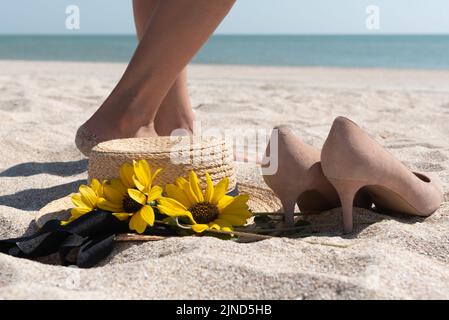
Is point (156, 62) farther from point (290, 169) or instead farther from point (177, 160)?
point (290, 169)

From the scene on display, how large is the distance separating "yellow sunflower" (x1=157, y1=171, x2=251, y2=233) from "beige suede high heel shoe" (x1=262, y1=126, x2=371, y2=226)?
0.34ft

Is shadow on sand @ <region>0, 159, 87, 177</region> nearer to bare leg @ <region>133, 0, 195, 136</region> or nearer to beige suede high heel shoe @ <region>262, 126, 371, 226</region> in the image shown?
bare leg @ <region>133, 0, 195, 136</region>

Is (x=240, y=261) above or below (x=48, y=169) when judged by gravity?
above

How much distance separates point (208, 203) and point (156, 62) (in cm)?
67

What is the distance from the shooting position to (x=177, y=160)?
4.80ft

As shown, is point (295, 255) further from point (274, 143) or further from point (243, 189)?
point (243, 189)

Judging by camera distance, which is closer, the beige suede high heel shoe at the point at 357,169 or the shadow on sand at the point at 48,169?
the beige suede high heel shoe at the point at 357,169

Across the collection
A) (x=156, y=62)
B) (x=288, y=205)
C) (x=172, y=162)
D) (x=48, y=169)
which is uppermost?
(x=156, y=62)

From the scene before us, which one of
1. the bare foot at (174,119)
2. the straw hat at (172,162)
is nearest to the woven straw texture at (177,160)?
the straw hat at (172,162)

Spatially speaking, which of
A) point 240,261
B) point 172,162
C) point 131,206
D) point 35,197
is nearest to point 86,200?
point 131,206

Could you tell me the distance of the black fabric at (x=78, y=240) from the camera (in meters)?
1.25

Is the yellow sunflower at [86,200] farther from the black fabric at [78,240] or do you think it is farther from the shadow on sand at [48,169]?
the shadow on sand at [48,169]

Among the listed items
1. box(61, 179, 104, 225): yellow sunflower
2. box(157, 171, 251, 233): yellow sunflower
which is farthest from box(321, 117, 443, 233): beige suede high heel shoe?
box(61, 179, 104, 225): yellow sunflower
